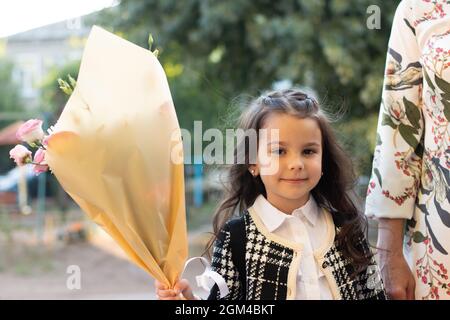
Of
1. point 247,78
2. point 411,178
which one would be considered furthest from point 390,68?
point 247,78

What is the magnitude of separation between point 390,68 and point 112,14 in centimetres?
593

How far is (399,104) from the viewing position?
1.75 m

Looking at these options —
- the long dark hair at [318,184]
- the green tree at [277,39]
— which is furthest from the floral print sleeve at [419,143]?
the green tree at [277,39]

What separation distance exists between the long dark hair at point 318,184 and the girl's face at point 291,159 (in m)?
0.03

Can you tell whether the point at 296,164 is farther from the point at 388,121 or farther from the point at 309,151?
the point at 388,121

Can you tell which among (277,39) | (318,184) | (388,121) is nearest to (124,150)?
(318,184)

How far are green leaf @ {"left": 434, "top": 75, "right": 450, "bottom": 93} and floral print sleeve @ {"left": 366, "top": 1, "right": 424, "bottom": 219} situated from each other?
101mm

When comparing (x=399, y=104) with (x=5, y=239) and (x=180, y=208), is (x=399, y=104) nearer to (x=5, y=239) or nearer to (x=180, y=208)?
(x=180, y=208)

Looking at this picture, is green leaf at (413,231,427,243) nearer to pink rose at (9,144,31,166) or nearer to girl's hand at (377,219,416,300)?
girl's hand at (377,219,416,300)

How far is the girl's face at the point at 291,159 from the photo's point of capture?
1.57 meters

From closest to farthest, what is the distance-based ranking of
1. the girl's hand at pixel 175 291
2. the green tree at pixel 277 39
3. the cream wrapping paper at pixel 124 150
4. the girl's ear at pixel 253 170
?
the cream wrapping paper at pixel 124 150 < the girl's hand at pixel 175 291 < the girl's ear at pixel 253 170 < the green tree at pixel 277 39

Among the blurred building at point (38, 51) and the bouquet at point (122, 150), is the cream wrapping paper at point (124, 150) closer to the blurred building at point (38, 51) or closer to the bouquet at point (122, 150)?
the bouquet at point (122, 150)

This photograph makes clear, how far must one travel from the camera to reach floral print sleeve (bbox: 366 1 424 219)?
1.73 meters

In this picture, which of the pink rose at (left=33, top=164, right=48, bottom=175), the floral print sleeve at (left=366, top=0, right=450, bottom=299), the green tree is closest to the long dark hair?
the floral print sleeve at (left=366, top=0, right=450, bottom=299)
